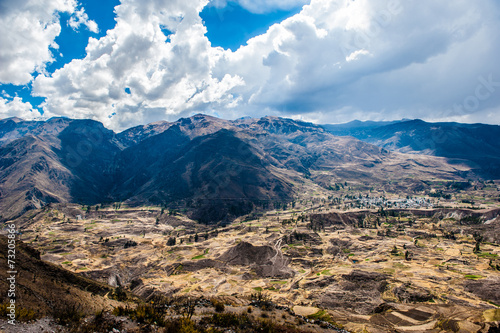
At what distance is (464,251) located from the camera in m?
91.1

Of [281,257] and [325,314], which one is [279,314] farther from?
[281,257]

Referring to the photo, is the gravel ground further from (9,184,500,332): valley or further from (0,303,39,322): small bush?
(9,184,500,332): valley

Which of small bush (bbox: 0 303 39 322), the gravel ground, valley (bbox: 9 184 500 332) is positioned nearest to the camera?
the gravel ground

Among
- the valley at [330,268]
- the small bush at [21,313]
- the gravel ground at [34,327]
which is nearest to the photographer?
the gravel ground at [34,327]

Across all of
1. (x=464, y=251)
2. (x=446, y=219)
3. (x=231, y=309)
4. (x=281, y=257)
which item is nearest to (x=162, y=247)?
(x=281, y=257)

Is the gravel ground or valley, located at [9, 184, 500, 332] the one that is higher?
the gravel ground

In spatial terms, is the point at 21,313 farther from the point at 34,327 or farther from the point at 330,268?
the point at 330,268

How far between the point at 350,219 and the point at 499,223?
2836 inches

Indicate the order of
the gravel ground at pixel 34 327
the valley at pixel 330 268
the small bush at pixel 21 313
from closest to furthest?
the gravel ground at pixel 34 327, the small bush at pixel 21 313, the valley at pixel 330 268

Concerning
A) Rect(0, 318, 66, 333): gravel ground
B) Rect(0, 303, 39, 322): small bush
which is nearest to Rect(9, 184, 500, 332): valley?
Rect(0, 318, 66, 333): gravel ground

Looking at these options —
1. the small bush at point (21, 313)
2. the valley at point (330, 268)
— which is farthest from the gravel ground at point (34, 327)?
the valley at point (330, 268)

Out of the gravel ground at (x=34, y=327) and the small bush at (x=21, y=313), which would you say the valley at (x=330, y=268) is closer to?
the gravel ground at (x=34, y=327)

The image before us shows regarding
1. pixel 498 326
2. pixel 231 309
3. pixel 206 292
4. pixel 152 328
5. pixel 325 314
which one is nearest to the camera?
pixel 152 328

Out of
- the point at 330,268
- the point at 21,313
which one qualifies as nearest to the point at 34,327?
the point at 21,313
